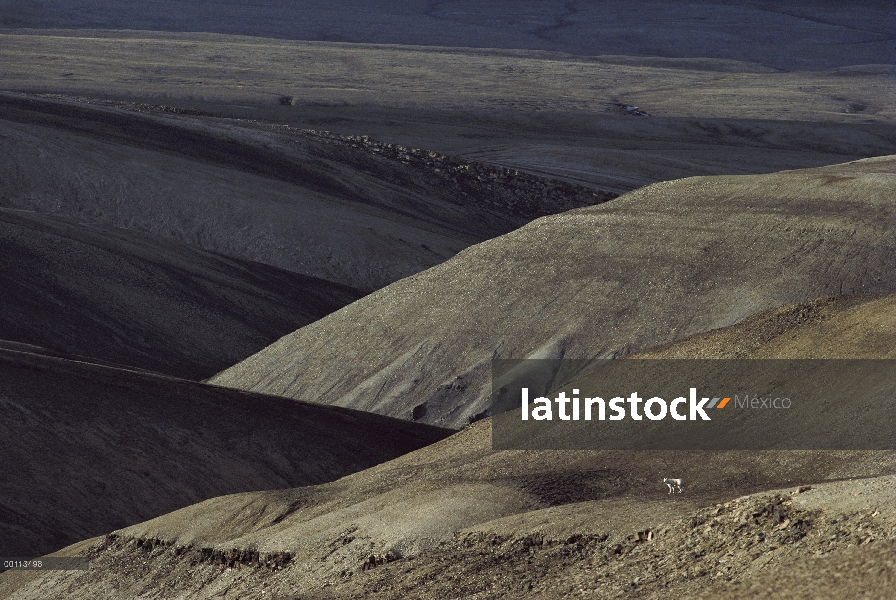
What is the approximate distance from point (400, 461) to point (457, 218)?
72.9 feet

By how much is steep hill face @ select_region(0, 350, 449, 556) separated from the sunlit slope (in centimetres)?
467

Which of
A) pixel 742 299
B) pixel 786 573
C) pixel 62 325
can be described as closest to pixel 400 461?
pixel 742 299

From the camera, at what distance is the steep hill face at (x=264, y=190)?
31031 millimetres

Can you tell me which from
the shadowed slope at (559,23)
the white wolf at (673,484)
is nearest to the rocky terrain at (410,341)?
the white wolf at (673,484)

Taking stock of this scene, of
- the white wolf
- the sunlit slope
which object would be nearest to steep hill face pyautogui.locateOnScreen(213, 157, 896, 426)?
the sunlit slope

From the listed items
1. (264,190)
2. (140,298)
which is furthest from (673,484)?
(264,190)

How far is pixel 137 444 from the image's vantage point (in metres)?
16.4

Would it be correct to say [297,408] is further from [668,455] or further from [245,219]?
[245,219]

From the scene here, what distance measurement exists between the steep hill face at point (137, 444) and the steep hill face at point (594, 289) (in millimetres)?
1374

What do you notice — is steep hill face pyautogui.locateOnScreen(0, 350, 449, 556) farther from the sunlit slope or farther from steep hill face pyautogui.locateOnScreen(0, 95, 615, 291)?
steep hill face pyautogui.locateOnScreen(0, 95, 615, 291)

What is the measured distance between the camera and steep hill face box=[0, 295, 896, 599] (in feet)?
24.2

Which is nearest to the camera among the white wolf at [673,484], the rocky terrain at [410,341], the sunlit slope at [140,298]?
the rocky terrain at [410,341]

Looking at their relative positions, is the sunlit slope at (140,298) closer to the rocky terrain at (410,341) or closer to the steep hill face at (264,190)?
the rocky terrain at (410,341)

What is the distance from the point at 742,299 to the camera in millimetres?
17844
